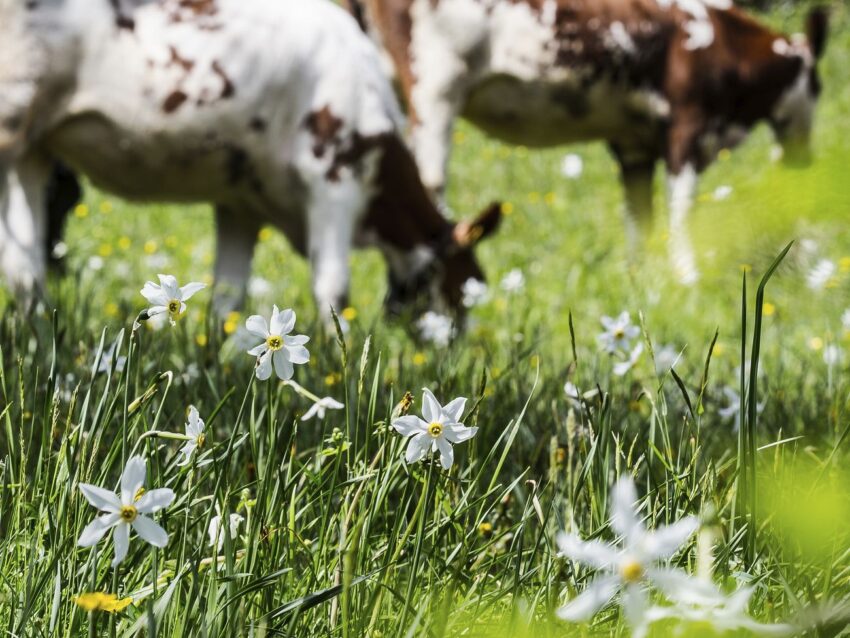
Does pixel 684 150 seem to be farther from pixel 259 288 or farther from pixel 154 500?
pixel 154 500

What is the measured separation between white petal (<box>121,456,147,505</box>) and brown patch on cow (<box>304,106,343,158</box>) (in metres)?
3.14

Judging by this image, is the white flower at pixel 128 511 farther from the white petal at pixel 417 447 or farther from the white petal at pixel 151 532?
the white petal at pixel 417 447

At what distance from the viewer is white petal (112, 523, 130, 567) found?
955 millimetres

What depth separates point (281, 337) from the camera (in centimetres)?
125

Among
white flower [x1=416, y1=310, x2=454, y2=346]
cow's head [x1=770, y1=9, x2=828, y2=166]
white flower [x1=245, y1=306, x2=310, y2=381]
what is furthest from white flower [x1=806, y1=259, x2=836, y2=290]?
cow's head [x1=770, y1=9, x2=828, y2=166]

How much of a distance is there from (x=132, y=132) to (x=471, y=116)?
8.58 ft

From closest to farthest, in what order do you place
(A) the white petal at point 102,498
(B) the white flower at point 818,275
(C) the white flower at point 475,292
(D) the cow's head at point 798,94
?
(A) the white petal at point 102,498 < (B) the white flower at point 818,275 < (C) the white flower at point 475,292 < (D) the cow's head at point 798,94

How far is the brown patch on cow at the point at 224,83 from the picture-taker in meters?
3.68

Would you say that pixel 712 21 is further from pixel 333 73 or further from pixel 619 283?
pixel 333 73

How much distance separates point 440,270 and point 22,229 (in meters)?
1.88

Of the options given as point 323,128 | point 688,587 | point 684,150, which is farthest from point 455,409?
point 684,150

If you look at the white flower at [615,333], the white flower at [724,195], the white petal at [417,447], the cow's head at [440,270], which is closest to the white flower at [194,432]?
the white petal at [417,447]

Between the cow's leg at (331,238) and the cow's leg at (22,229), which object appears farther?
the cow's leg at (331,238)

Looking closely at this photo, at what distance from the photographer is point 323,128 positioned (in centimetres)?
399
